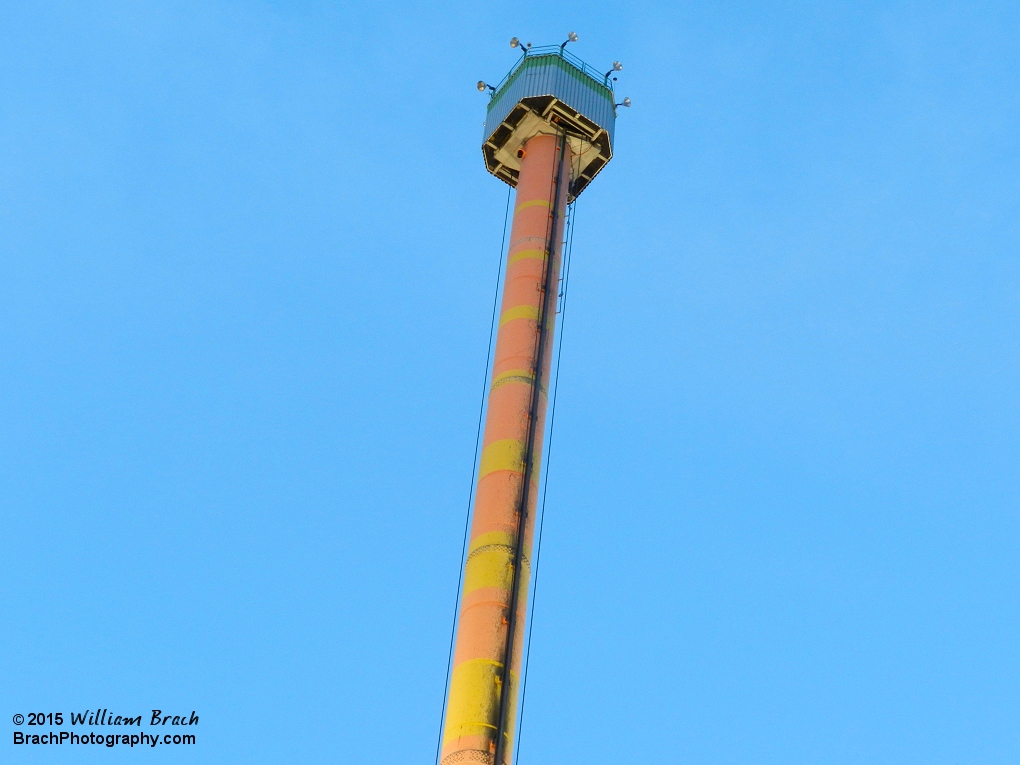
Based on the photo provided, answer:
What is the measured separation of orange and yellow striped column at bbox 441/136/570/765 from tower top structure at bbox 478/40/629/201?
946 mm

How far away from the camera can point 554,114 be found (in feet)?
164

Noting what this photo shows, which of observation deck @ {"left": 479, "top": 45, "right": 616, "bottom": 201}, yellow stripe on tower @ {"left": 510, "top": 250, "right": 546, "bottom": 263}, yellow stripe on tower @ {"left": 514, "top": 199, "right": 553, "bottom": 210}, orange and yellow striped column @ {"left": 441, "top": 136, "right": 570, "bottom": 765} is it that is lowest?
orange and yellow striped column @ {"left": 441, "top": 136, "right": 570, "bottom": 765}

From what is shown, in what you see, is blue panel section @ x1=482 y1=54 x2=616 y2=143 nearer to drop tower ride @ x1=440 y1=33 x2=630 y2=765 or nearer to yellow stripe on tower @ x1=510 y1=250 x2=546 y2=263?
drop tower ride @ x1=440 y1=33 x2=630 y2=765

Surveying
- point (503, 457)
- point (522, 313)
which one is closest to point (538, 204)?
point (522, 313)

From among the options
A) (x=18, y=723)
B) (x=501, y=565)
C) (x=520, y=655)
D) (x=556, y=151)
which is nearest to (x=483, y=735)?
(x=520, y=655)

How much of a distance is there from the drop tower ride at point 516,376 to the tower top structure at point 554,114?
0.06m

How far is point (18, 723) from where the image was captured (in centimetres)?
4278

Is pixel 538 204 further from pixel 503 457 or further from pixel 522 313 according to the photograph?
pixel 503 457

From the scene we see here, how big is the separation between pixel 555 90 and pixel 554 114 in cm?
101

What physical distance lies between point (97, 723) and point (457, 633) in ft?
55.3

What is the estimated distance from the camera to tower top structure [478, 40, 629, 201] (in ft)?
163

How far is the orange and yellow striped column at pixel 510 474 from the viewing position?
33000 mm

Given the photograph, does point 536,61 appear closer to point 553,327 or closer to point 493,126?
point 493,126

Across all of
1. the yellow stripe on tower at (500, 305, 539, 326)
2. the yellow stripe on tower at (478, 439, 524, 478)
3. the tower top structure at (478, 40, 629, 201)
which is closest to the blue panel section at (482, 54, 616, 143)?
the tower top structure at (478, 40, 629, 201)
